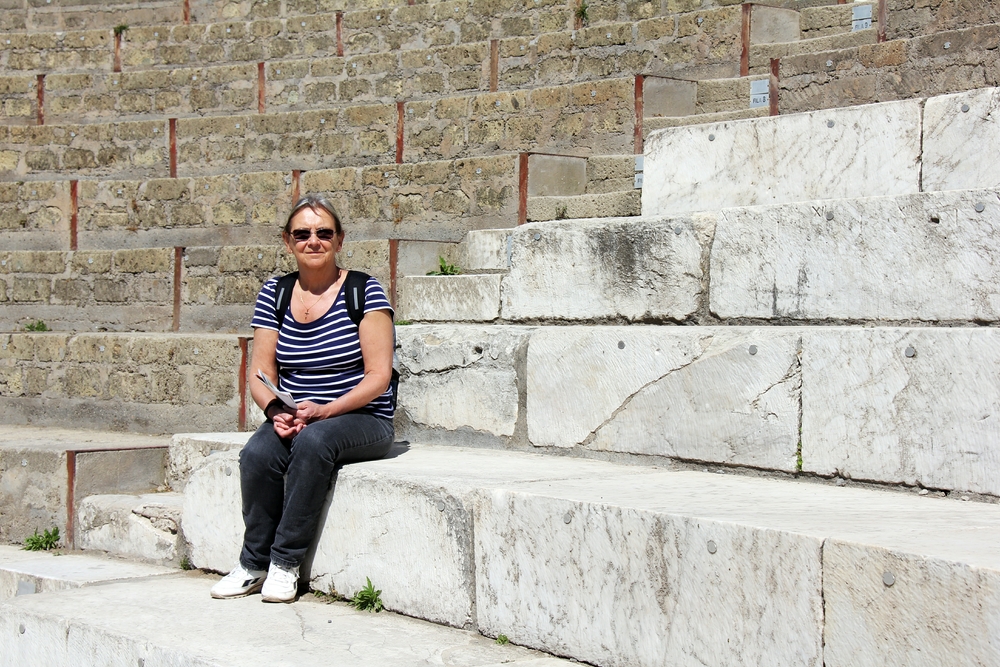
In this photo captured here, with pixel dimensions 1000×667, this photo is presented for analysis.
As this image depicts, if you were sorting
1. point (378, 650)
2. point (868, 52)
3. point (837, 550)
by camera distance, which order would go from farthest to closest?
point (868, 52), point (378, 650), point (837, 550)

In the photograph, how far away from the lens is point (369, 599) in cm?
359

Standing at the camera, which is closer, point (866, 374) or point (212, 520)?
point (866, 374)

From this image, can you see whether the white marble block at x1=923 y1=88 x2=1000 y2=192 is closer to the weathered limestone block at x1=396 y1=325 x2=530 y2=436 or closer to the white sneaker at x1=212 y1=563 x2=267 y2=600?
the weathered limestone block at x1=396 y1=325 x2=530 y2=436

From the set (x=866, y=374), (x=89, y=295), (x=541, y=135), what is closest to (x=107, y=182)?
(x=89, y=295)

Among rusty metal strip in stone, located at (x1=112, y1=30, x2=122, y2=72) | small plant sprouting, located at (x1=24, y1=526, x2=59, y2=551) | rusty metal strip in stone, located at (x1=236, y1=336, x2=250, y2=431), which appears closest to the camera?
small plant sprouting, located at (x1=24, y1=526, x2=59, y2=551)

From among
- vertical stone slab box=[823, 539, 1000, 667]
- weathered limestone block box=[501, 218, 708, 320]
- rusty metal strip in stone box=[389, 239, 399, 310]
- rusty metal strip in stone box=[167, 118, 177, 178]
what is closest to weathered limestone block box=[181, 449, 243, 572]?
weathered limestone block box=[501, 218, 708, 320]

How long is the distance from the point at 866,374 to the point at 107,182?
25.7 feet

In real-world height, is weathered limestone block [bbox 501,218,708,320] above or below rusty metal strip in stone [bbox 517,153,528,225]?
below

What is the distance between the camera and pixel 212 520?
4.15 m

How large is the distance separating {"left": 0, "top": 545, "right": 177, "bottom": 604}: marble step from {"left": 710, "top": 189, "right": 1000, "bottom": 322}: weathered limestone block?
2.41 m

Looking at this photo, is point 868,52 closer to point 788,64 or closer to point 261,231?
point 788,64

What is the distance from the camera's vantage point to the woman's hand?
378cm

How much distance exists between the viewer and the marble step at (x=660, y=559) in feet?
7.75

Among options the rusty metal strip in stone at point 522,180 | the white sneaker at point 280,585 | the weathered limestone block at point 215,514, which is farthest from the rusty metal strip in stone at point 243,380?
the white sneaker at point 280,585
